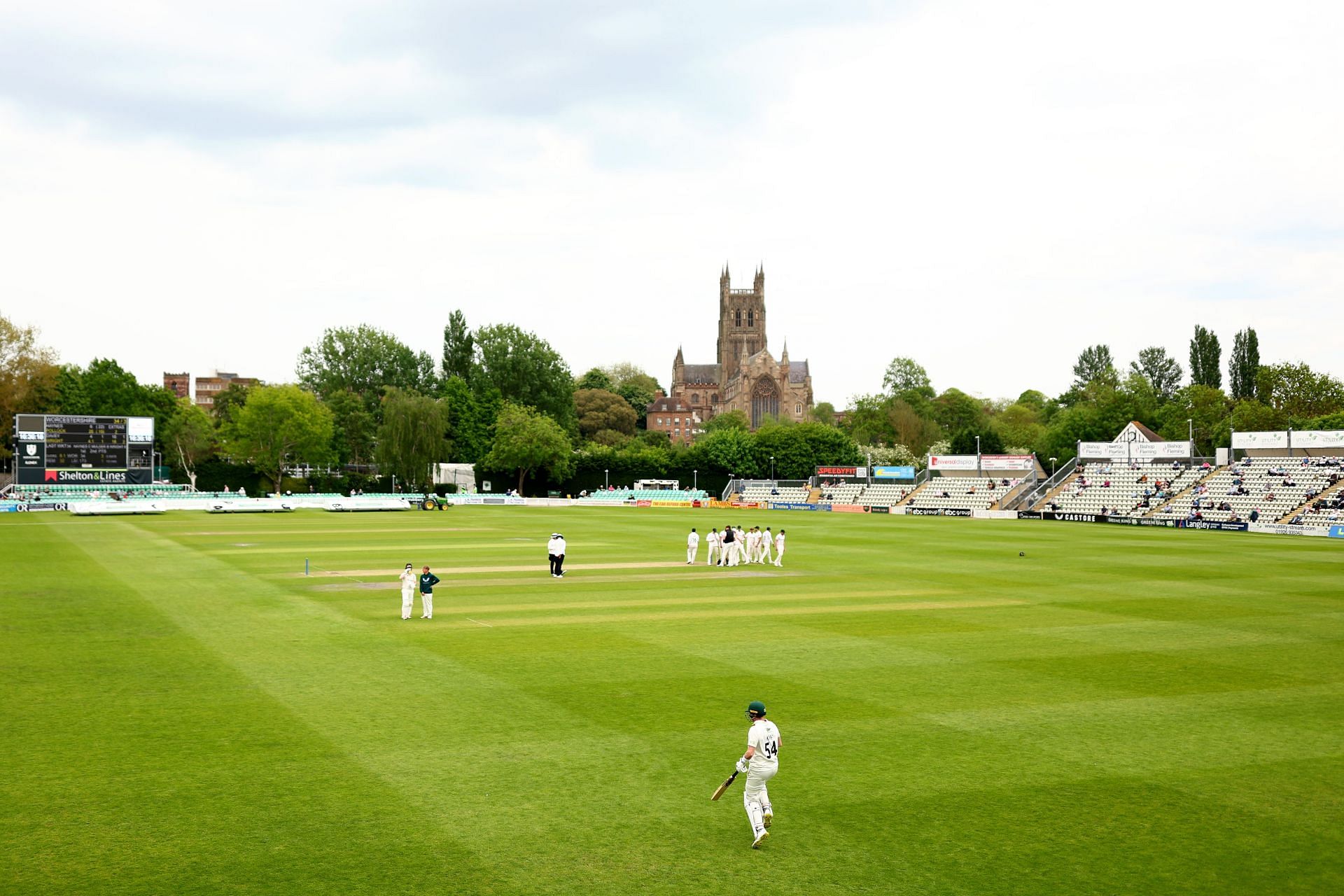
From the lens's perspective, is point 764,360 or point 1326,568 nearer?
point 1326,568

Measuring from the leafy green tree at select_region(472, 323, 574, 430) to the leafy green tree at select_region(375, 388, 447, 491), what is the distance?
2268 centimetres

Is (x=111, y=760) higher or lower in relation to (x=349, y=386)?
lower

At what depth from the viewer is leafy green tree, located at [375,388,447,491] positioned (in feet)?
330

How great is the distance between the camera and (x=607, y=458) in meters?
118

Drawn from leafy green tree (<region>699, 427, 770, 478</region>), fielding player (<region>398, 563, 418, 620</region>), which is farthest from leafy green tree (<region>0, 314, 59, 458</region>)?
fielding player (<region>398, 563, 418, 620</region>)

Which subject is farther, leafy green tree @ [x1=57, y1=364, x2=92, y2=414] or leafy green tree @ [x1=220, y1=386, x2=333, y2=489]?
leafy green tree @ [x1=57, y1=364, x2=92, y2=414]

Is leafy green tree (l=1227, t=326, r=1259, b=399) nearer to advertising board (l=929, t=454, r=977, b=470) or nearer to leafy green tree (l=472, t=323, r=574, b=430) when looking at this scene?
advertising board (l=929, t=454, r=977, b=470)

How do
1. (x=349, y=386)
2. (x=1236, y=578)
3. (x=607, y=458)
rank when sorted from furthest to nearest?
(x=349, y=386)
(x=607, y=458)
(x=1236, y=578)

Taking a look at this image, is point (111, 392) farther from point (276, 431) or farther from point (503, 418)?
point (503, 418)

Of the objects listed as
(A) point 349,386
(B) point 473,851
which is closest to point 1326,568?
(B) point 473,851

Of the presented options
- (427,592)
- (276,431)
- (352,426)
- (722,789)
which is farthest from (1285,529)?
(352,426)

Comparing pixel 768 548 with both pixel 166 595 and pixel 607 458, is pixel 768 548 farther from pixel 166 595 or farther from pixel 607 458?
pixel 607 458

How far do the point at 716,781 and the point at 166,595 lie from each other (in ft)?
69.5

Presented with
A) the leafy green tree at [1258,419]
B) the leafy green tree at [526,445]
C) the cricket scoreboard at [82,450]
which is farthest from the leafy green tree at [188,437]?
the leafy green tree at [1258,419]
